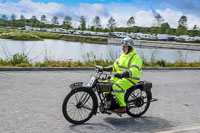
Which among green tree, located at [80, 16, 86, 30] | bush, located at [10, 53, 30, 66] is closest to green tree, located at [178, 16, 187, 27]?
green tree, located at [80, 16, 86, 30]

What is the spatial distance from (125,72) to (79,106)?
1.12m

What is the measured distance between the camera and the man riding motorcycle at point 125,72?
4.98 m

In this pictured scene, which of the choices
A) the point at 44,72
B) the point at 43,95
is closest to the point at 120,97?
the point at 43,95

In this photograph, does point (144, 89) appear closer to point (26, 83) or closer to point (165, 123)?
point (165, 123)

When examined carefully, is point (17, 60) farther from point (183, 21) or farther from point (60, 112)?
point (183, 21)

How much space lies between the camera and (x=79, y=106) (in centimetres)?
497

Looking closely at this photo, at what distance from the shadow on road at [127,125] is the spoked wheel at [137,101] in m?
0.16

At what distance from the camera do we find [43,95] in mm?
7082

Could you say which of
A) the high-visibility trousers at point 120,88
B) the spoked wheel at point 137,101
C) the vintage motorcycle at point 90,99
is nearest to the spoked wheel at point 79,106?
the vintage motorcycle at point 90,99

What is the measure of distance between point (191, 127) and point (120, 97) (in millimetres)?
1637

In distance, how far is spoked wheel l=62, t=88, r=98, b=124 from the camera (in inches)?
187

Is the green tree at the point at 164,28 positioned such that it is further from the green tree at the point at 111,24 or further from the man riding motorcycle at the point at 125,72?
the man riding motorcycle at the point at 125,72

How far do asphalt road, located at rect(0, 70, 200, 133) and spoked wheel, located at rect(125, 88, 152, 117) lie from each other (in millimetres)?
171

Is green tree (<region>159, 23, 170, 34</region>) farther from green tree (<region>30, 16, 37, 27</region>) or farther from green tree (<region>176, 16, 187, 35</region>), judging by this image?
green tree (<region>30, 16, 37, 27</region>)
